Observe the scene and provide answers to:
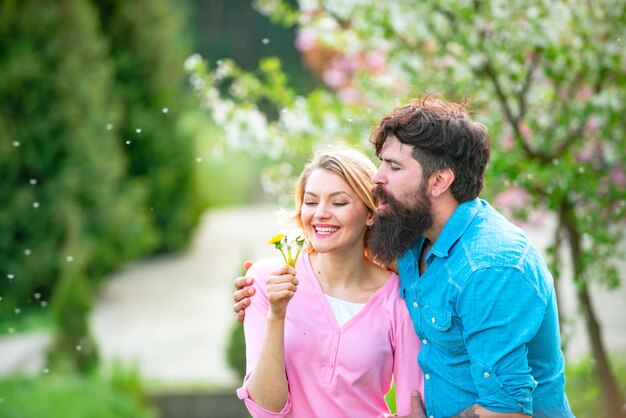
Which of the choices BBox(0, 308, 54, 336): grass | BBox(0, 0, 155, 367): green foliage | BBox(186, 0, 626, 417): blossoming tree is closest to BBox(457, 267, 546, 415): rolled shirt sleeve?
BBox(186, 0, 626, 417): blossoming tree

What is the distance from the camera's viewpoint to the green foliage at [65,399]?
548 centimetres

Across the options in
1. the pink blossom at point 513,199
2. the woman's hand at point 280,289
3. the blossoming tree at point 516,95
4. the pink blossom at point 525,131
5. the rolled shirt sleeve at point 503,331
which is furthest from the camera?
the pink blossom at point 525,131

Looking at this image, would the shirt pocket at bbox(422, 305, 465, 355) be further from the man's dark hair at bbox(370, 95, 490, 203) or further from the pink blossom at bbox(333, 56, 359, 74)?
the pink blossom at bbox(333, 56, 359, 74)

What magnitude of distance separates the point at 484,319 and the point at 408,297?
0.27m

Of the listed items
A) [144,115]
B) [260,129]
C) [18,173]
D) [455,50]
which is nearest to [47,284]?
[18,173]

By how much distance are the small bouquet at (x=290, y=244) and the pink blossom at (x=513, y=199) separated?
204cm

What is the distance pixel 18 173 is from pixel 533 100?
456 centimetres

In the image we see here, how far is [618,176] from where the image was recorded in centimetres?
455

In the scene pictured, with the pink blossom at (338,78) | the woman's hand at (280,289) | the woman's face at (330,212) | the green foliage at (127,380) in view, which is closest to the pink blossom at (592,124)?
the pink blossom at (338,78)

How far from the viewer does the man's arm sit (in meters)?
2.06

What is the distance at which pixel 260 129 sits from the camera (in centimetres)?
480

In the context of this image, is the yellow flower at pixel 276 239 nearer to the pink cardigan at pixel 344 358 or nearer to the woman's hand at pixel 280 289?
the woman's hand at pixel 280 289

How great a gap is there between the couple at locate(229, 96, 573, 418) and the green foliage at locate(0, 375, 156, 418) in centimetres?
347

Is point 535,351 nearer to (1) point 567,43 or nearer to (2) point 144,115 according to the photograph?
(1) point 567,43
